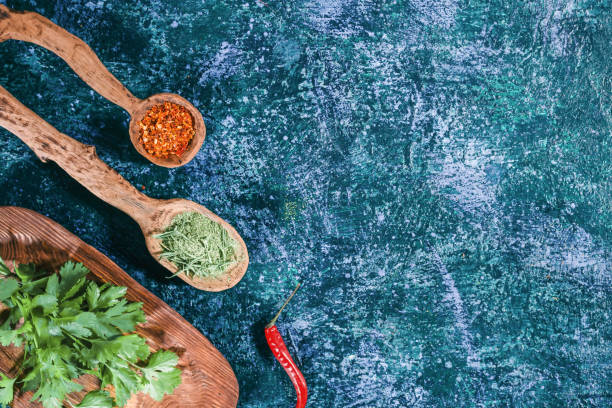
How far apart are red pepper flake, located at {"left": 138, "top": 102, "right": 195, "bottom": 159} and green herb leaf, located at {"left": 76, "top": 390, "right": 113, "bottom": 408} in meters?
1.02

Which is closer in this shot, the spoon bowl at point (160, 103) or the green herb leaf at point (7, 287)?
the green herb leaf at point (7, 287)

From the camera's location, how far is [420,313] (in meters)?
2.13

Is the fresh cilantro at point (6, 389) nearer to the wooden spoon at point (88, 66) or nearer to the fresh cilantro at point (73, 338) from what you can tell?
the fresh cilantro at point (73, 338)

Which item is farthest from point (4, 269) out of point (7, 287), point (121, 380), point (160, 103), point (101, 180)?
point (160, 103)

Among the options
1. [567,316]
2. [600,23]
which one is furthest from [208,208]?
[600,23]

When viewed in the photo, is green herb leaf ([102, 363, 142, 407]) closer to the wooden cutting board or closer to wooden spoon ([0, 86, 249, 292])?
the wooden cutting board

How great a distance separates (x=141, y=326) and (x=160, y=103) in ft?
3.20

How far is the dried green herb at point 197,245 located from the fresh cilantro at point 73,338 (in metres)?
0.26

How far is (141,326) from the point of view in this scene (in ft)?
6.34

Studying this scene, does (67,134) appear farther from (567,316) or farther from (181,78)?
(567,316)

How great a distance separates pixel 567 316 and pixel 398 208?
39.2 inches

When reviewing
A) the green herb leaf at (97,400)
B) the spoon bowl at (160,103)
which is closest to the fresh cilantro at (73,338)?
the green herb leaf at (97,400)

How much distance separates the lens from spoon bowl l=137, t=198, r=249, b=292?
1.95 m

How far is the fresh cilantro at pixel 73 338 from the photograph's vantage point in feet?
5.57
